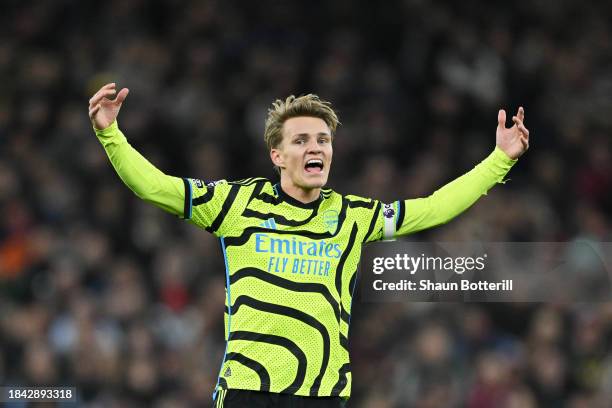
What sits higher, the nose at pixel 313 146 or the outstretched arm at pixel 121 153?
the nose at pixel 313 146

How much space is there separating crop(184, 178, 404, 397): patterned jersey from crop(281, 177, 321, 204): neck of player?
3 cm

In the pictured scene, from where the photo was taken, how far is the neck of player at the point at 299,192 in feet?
17.8

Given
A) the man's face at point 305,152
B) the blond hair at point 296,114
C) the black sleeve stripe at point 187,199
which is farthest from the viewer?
the blond hair at point 296,114

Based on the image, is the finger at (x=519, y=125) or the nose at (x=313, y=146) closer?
the nose at (x=313, y=146)

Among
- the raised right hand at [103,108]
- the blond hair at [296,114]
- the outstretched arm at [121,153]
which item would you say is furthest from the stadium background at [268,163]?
the raised right hand at [103,108]

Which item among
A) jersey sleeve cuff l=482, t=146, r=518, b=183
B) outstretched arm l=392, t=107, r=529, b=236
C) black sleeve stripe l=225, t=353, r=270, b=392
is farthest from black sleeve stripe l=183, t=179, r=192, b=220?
jersey sleeve cuff l=482, t=146, r=518, b=183

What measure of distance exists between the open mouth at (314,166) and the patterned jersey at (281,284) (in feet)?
0.52

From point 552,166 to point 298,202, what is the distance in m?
6.57

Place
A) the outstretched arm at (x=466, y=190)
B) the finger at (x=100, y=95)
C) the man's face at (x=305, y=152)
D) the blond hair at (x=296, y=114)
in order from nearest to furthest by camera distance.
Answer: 1. the finger at (x=100, y=95)
2. the man's face at (x=305, y=152)
3. the blond hair at (x=296, y=114)
4. the outstretched arm at (x=466, y=190)

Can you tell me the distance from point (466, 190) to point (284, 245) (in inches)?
37.8

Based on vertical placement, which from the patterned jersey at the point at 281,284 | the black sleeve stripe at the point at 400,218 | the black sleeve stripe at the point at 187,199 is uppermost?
the black sleeve stripe at the point at 400,218

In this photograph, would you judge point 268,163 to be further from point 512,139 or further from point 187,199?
point 187,199

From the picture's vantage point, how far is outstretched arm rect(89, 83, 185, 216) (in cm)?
504

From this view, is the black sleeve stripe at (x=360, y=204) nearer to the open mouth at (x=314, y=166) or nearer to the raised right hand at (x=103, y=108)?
the open mouth at (x=314, y=166)
